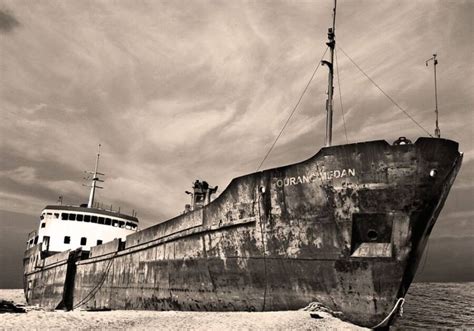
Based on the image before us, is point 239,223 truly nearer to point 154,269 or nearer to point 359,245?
point 359,245

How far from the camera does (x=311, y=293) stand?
8844 mm

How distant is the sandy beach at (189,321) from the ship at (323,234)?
56 centimetres

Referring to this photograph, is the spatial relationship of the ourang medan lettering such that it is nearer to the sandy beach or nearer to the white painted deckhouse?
the sandy beach

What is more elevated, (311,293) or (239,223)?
(239,223)

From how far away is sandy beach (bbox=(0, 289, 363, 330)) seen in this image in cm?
795

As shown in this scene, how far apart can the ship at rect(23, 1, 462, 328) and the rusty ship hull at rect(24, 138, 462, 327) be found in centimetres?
2

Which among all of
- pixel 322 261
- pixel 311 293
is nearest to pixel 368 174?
pixel 322 261

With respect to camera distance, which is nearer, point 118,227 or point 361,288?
point 361,288

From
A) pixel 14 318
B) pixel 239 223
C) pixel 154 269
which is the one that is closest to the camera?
pixel 14 318

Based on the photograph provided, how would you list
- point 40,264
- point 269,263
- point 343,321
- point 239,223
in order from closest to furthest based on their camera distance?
point 343,321, point 269,263, point 239,223, point 40,264

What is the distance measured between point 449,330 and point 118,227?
1966cm

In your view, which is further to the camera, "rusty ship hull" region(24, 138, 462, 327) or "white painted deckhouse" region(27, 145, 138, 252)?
"white painted deckhouse" region(27, 145, 138, 252)

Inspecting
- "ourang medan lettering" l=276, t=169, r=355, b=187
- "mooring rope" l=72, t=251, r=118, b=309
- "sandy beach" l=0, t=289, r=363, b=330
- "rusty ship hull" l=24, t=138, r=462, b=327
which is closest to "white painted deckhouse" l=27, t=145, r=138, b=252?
"mooring rope" l=72, t=251, r=118, b=309

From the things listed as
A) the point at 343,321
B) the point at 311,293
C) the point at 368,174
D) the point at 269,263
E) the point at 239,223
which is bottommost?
the point at 343,321
